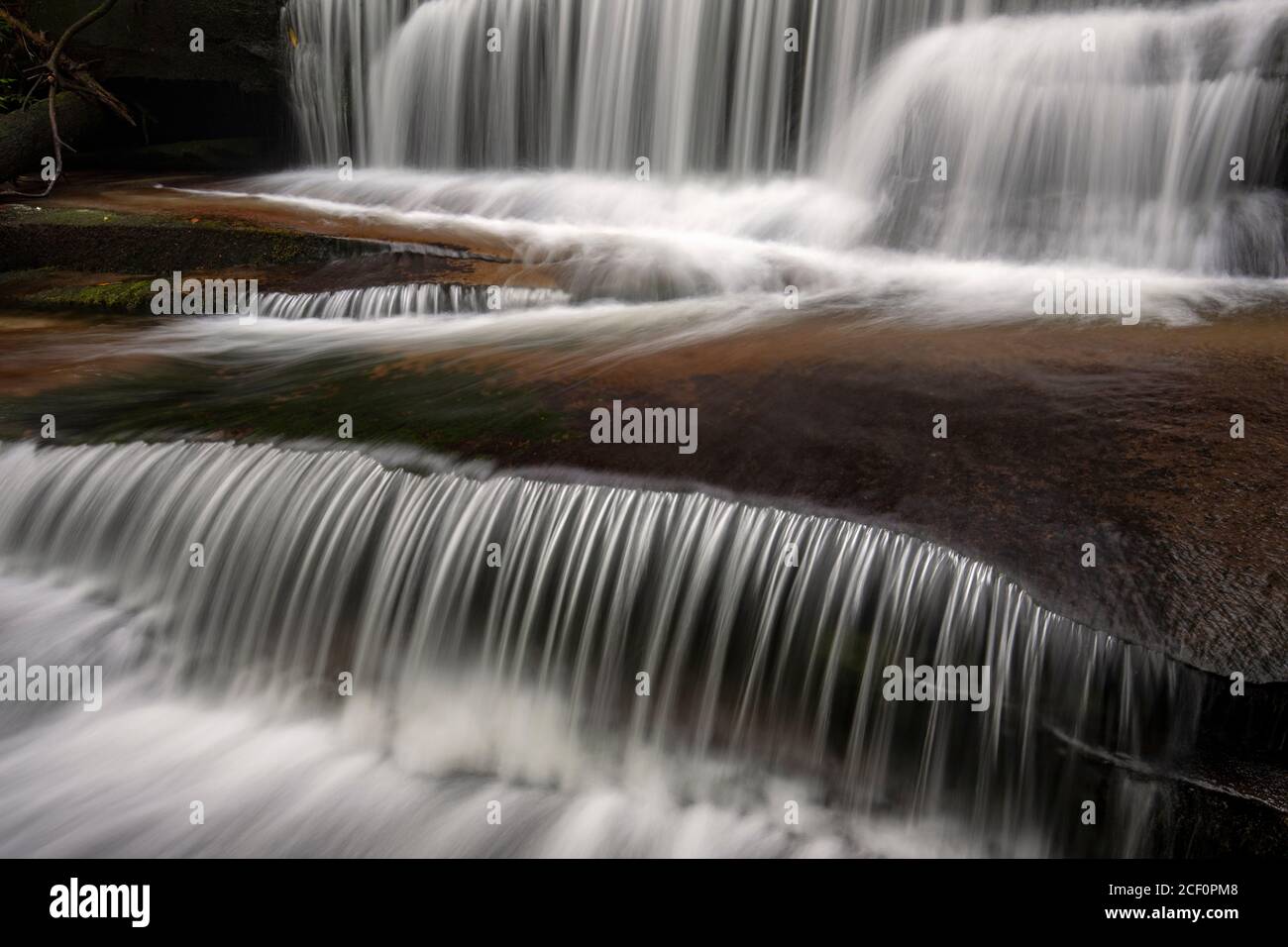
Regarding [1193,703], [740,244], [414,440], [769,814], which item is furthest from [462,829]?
[740,244]

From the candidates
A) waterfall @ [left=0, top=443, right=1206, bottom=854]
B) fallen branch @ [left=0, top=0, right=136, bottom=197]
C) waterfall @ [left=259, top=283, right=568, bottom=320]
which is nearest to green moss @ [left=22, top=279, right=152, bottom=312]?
waterfall @ [left=259, top=283, right=568, bottom=320]

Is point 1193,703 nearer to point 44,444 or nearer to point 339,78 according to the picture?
point 44,444

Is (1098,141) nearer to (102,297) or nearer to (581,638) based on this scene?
(581,638)

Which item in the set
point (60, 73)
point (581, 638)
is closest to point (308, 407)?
point (581, 638)

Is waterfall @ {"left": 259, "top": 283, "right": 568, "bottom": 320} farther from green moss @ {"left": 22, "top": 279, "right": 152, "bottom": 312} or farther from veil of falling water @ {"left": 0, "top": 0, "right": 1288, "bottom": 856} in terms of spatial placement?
green moss @ {"left": 22, "top": 279, "right": 152, "bottom": 312}

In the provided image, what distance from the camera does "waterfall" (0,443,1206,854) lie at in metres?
3.11

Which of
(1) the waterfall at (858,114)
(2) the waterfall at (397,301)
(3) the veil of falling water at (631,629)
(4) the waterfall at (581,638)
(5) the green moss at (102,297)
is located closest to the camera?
(4) the waterfall at (581,638)

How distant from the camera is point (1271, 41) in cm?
621

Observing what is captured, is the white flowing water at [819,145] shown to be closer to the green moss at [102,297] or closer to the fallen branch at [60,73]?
the fallen branch at [60,73]

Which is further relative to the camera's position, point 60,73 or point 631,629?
point 60,73

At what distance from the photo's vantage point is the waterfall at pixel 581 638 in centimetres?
311

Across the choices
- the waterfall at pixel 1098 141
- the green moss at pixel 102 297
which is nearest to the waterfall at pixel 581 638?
the green moss at pixel 102 297

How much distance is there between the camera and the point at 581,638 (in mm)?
3805

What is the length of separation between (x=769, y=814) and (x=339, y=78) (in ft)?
31.4
